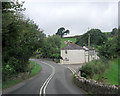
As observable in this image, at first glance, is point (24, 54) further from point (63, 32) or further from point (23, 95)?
point (63, 32)

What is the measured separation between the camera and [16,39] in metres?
11.0

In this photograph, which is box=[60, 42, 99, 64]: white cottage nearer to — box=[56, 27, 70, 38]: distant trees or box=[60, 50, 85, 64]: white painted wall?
box=[60, 50, 85, 64]: white painted wall

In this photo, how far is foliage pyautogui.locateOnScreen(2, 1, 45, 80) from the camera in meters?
9.95

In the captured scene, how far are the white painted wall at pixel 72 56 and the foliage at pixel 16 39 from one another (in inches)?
852

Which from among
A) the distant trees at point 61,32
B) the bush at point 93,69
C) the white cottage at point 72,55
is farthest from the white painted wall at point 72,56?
the distant trees at point 61,32

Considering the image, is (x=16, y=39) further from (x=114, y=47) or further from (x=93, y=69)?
(x=93, y=69)

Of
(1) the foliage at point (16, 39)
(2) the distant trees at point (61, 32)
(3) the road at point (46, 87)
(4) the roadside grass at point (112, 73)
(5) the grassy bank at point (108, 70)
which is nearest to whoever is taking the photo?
(1) the foliage at point (16, 39)

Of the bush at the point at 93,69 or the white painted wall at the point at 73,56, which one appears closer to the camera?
the bush at the point at 93,69

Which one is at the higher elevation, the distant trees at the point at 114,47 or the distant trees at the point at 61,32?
the distant trees at the point at 61,32

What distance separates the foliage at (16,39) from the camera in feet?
32.7

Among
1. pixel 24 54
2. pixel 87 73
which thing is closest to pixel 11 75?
pixel 24 54

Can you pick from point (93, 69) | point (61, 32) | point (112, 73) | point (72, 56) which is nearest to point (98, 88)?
point (93, 69)

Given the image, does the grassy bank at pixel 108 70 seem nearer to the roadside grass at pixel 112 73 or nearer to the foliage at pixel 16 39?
the roadside grass at pixel 112 73

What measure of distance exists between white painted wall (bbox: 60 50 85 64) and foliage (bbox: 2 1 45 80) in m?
21.6
